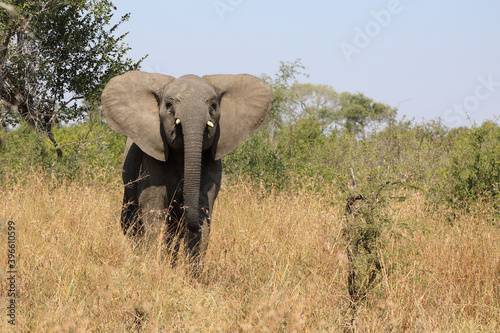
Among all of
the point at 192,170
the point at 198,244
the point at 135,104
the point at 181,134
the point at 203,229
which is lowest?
the point at 198,244

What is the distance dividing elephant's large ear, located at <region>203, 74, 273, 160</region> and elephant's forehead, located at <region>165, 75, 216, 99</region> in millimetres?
352

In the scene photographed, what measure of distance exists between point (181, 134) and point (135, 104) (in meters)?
0.73

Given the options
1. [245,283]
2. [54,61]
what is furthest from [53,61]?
[245,283]

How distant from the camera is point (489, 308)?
4668 mm

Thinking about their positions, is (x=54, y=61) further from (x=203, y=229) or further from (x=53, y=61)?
(x=203, y=229)

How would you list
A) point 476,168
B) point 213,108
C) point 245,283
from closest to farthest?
point 245,283, point 213,108, point 476,168

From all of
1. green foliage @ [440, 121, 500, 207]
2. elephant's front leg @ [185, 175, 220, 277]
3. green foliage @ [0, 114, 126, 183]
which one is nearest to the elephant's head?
elephant's front leg @ [185, 175, 220, 277]

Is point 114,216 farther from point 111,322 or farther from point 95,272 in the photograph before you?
point 111,322

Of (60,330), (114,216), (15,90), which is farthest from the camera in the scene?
(15,90)

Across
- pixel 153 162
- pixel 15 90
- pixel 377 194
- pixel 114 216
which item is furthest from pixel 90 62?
pixel 377 194

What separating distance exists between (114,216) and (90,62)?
18.6 feet

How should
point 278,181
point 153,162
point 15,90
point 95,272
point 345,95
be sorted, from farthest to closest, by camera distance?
point 345,95 < point 15,90 < point 278,181 < point 153,162 < point 95,272

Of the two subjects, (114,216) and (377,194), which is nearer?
(377,194)

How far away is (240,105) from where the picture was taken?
5.67 metres
